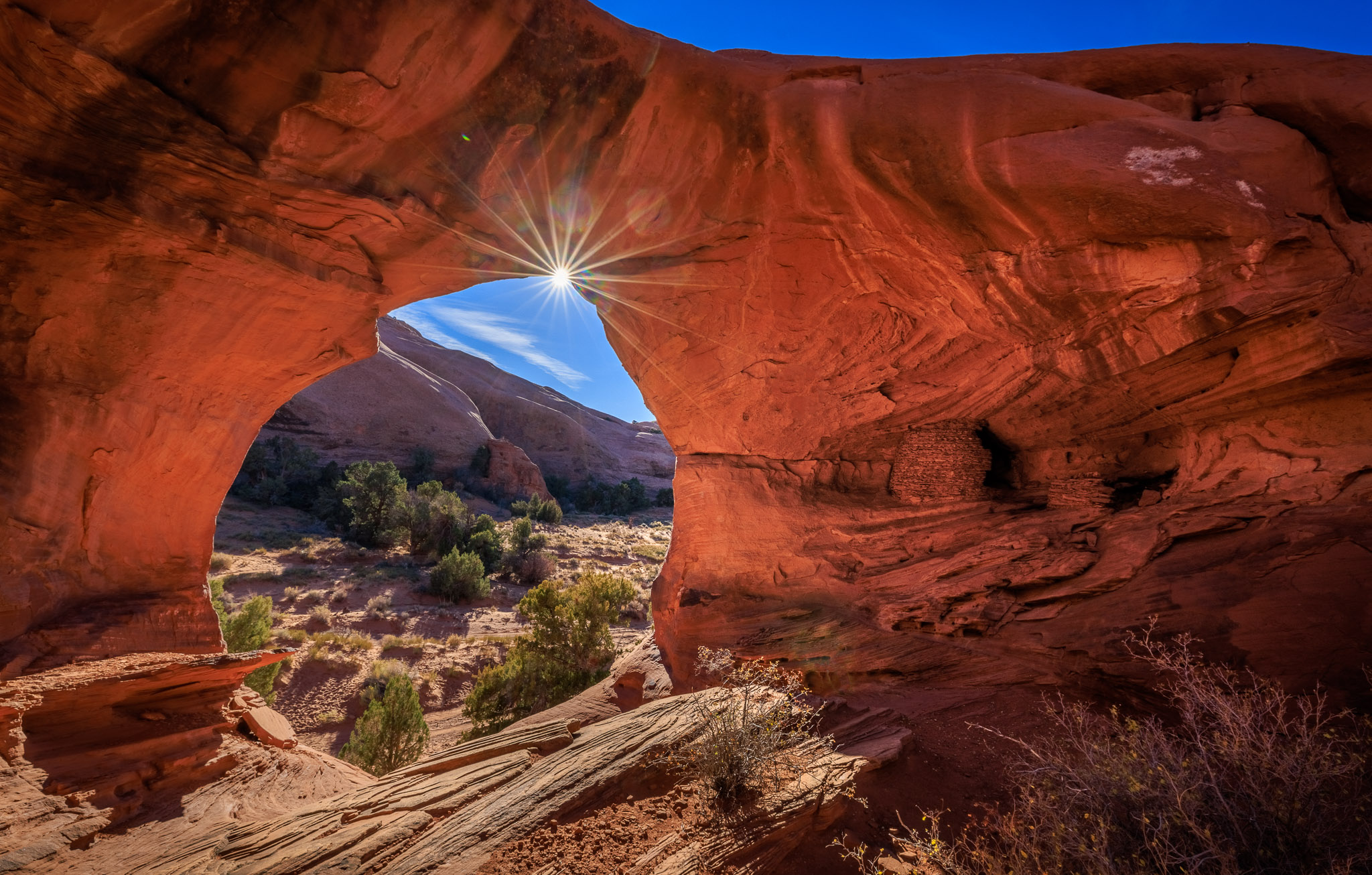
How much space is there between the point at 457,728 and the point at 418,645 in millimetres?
3816

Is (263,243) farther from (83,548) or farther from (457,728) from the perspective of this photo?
(457,728)

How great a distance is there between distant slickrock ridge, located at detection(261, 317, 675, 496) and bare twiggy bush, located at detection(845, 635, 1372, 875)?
21.9 metres

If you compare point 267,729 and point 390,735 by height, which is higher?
point 267,729

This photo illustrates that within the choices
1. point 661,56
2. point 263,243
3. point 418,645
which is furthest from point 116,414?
point 418,645

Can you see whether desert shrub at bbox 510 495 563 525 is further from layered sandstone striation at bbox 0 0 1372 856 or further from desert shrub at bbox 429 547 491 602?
layered sandstone striation at bbox 0 0 1372 856

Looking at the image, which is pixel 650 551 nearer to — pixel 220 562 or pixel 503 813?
pixel 220 562

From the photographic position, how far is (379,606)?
1559 centimetres

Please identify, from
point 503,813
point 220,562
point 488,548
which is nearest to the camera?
point 503,813

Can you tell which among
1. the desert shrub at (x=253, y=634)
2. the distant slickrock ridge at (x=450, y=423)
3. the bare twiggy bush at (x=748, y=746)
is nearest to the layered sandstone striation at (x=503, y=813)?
the bare twiggy bush at (x=748, y=746)

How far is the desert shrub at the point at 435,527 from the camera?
2195 centimetres

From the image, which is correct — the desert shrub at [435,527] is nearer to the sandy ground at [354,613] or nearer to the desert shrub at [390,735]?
the sandy ground at [354,613]

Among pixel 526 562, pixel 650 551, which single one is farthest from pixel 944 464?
pixel 650 551

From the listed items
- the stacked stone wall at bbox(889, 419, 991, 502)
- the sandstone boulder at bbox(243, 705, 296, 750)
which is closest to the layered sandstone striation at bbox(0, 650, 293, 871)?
the sandstone boulder at bbox(243, 705, 296, 750)

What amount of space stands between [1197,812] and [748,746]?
2281mm
